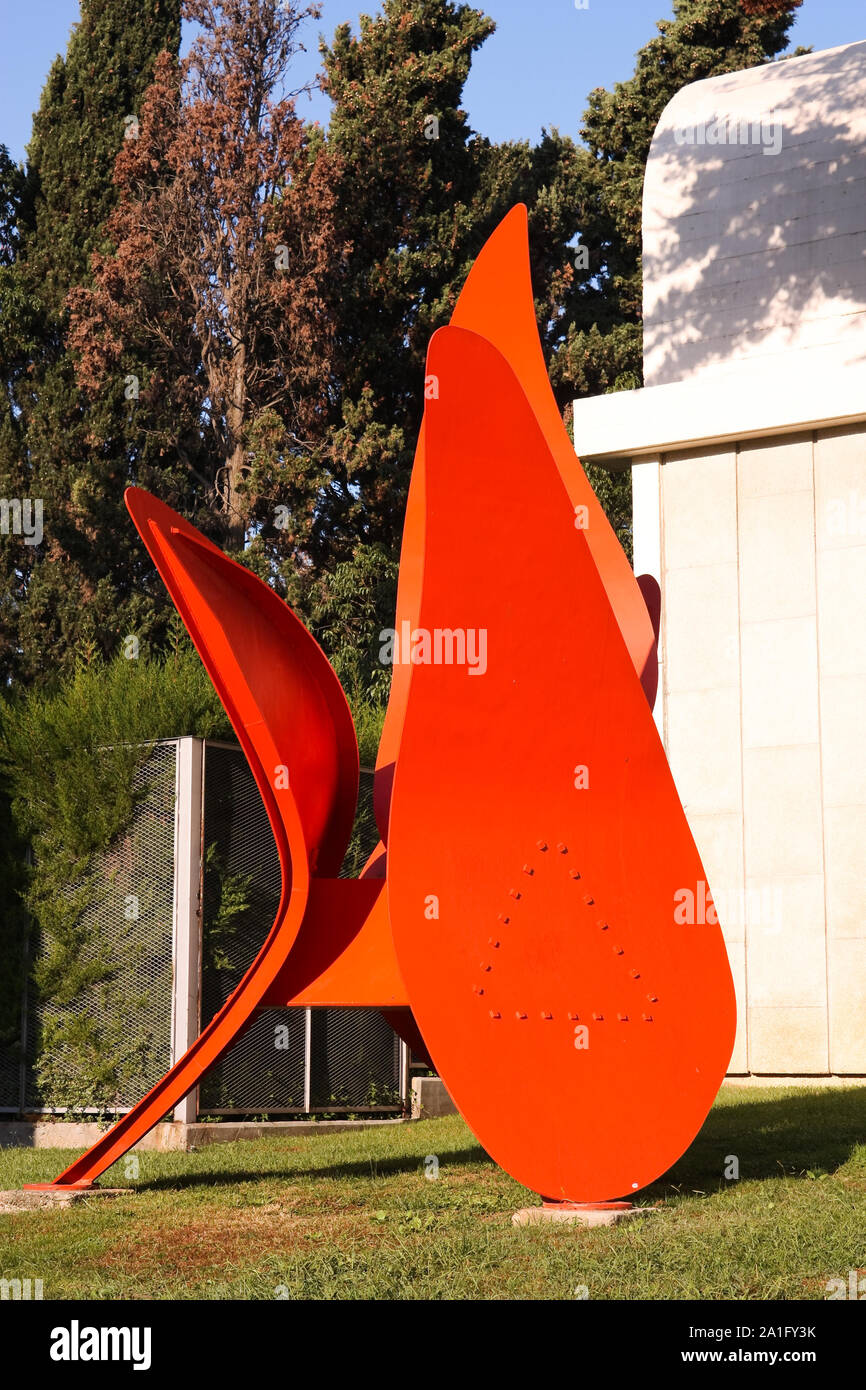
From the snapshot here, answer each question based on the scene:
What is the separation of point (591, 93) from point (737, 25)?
2682 millimetres

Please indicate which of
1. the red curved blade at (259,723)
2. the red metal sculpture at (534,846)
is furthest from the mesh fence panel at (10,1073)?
the red metal sculpture at (534,846)

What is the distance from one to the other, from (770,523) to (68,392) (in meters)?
14.5

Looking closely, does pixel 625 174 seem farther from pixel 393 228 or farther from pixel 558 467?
pixel 558 467

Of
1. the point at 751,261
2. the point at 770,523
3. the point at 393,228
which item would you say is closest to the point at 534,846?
the point at 770,523

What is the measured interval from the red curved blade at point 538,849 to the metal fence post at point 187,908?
4.42m

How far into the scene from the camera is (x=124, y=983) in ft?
36.7

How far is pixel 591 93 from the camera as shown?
26.5m

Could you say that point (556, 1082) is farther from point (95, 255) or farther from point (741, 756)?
point (95, 255)

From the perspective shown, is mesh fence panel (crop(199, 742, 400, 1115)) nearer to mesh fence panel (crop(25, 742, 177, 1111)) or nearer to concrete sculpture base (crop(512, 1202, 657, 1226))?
mesh fence panel (crop(25, 742, 177, 1111))

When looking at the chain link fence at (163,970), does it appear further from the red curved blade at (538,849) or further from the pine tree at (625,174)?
the pine tree at (625,174)

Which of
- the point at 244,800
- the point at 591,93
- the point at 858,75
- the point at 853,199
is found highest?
the point at 591,93

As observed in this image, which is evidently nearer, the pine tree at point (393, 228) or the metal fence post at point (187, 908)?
the metal fence post at point (187, 908)

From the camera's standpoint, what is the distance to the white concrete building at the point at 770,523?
43.7ft
